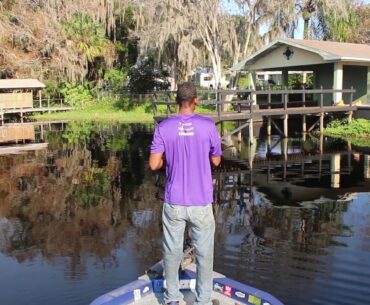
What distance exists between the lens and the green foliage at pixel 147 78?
141 feet

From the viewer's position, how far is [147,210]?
32.4 ft

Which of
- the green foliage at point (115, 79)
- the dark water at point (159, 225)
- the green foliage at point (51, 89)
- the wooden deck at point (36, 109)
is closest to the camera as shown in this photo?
the dark water at point (159, 225)

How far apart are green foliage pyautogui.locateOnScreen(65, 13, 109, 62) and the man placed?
35.4 m

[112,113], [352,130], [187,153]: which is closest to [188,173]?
[187,153]

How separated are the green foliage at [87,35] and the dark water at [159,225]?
75.2 feet

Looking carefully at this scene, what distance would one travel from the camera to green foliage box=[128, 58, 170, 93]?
4303 centimetres

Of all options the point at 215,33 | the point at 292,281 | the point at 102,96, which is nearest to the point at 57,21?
the point at 102,96

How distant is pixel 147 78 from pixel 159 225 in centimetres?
3550

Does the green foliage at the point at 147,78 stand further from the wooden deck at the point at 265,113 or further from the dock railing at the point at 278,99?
the wooden deck at the point at 265,113

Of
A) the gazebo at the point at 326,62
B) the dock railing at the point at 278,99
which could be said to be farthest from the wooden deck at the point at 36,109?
the gazebo at the point at 326,62

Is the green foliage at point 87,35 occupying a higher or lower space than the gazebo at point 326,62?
higher

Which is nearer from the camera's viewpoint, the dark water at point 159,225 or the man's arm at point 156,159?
the man's arm at point 156,159

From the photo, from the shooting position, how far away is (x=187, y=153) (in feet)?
13.7

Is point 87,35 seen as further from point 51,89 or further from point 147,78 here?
point 147,78
